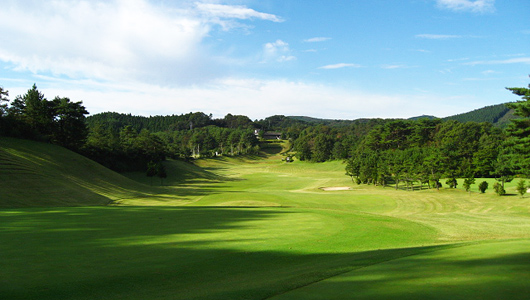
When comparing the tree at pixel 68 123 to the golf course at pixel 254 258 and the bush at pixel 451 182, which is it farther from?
the bush at pixel 451 182

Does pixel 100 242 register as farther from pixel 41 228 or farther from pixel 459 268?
pixel 459 268

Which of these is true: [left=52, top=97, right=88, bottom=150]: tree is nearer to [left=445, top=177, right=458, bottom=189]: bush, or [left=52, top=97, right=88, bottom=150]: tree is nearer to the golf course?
the golf course

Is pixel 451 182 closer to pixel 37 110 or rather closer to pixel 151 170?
pixel 151 170

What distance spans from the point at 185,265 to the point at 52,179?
36799 millimetres

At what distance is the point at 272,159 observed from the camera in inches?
6294

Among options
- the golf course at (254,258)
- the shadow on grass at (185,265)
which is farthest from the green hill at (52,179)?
the shadow on grass at (185,265)

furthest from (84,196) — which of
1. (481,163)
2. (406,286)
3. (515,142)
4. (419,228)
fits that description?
(481,163)

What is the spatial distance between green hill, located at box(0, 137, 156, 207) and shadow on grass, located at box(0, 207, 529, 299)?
65.8 ft

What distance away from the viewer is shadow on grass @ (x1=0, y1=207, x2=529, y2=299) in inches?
293

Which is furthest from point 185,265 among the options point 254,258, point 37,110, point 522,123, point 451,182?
point 37,110

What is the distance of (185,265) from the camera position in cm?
1016

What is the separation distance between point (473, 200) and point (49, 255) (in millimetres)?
45697

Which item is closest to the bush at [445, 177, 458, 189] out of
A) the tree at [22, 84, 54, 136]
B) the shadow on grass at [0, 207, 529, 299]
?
the shadow on grass at [0, 207, 529, 299]

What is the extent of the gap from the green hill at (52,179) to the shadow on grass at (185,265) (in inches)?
790
